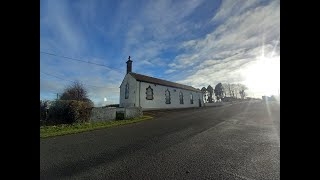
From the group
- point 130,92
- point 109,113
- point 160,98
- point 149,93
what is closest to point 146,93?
point 149,93

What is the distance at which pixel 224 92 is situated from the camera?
112 meters

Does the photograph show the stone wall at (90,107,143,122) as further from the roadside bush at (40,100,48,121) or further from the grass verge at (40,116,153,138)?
the roadside bush at (40,100,48,121)

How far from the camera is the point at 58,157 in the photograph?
620 cm

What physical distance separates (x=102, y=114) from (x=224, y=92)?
103 metres

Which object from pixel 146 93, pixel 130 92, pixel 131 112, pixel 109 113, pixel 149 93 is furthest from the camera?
pixel 149 93

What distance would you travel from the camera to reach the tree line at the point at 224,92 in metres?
91.8

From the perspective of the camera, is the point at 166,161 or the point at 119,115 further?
the point at 119,115

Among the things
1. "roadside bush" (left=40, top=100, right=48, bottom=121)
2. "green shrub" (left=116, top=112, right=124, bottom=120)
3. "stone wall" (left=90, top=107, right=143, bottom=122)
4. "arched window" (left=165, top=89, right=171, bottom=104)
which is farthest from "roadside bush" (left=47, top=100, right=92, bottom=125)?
"arched window" (left=165, top=89, right=171, bottom=104)

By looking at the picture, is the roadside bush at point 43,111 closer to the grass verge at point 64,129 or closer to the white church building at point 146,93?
the grass verge at point 64,129

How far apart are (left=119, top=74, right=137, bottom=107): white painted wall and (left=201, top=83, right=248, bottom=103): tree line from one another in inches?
2012

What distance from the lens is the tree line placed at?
3613 inches

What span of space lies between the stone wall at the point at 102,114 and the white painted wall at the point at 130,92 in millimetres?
12861

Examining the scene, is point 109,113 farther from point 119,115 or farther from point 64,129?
point 64,129
